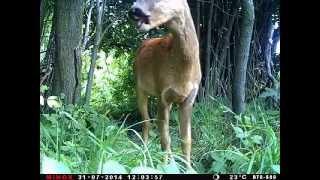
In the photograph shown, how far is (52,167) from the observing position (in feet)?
8.73

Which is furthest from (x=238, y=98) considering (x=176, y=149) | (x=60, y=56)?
(x=60, y=56)

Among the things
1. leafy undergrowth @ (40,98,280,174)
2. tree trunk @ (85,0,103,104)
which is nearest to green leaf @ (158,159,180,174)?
leafy undergrowth @ (40,98,280,174)

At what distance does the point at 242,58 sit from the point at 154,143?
46cm

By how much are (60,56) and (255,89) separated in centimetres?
75

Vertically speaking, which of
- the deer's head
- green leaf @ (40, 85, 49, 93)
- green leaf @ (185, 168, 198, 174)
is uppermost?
the deer's head

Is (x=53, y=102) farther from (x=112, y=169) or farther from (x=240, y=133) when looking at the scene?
(x=240, y=133)

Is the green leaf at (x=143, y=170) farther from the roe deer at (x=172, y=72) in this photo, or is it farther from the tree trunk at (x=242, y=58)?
the tree trunk at (x=242, y=58)

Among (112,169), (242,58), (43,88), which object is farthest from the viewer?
(242,58)

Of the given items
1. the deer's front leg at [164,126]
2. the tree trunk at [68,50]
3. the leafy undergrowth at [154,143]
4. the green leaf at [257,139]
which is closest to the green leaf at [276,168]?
the leafy undergrowth at [154,143]

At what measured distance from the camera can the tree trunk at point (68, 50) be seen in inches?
Result: 112

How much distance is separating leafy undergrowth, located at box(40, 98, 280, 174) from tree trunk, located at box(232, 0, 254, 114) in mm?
43

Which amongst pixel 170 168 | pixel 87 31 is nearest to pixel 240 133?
pixel 170 168

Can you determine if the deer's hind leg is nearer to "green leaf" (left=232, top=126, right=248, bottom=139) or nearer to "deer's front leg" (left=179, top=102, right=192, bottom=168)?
"deer's front leg" (left=179, top=102, right=192, bottom=168)

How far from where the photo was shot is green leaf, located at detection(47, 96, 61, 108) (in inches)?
109
